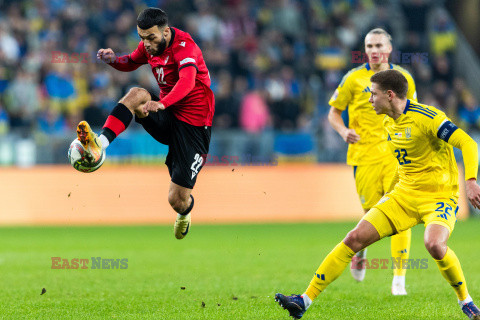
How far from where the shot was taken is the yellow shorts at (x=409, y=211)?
21.9ft

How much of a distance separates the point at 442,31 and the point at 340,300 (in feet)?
50.9

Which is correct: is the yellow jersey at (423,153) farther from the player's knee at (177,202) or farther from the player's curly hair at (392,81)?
the player's knee at (177,202)

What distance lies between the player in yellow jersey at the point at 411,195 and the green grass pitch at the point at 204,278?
0.49 metres

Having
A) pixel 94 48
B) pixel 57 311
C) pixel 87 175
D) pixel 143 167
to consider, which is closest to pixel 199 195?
pixel 143 167

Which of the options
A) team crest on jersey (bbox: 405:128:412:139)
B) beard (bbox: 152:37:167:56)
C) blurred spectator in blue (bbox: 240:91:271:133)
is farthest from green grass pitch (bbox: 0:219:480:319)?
blurred spectator in blue (bbox: 240:91:271:133)

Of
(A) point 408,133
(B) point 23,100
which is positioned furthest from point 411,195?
(B) point 23,100

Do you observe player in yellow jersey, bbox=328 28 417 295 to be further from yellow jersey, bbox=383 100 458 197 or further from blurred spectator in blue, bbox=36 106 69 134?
blurred spectator in blue, bbox=36 106 69 134

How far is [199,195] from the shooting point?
54.9 feet

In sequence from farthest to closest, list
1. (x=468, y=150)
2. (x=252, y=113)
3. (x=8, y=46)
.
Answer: (x=252, y=113) → (x=8, y=46) → (x=468, y=150)

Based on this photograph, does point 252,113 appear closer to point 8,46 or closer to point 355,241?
point 8,46

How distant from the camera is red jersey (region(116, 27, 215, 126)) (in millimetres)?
7779

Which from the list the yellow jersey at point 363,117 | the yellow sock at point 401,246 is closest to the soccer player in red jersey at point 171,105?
the yellow jersey at point 363,117

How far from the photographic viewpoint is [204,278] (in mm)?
9578

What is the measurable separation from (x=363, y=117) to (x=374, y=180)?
726mm
